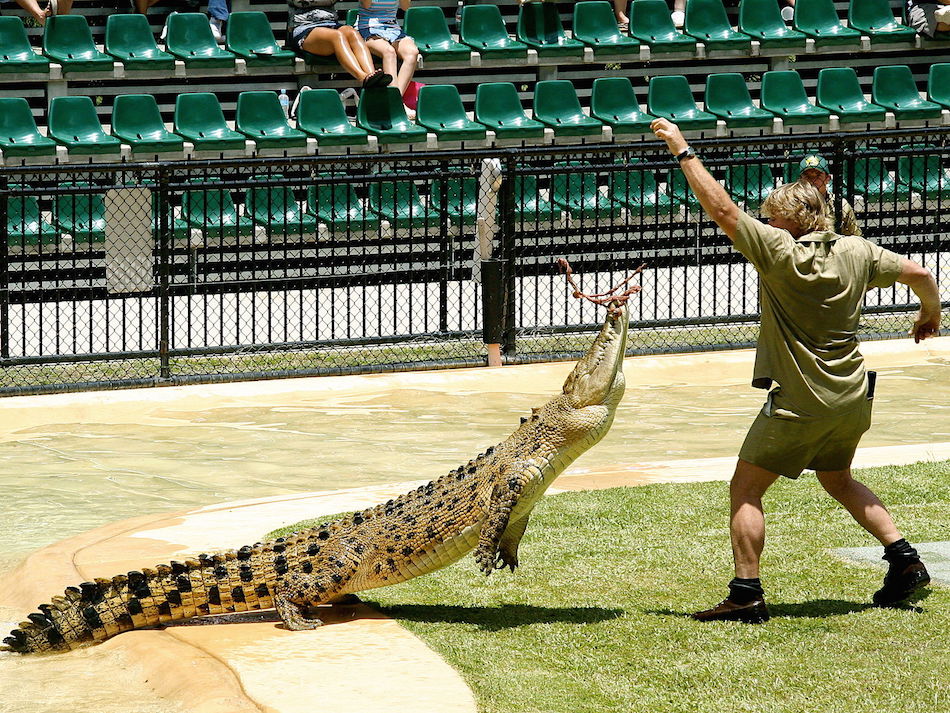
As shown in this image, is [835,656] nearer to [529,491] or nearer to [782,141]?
[529,491]

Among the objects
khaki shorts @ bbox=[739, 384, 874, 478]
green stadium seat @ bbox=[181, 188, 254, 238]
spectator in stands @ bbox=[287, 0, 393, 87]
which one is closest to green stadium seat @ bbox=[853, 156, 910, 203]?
spectator in stands @ bbox=[287, 0, 393, 87]

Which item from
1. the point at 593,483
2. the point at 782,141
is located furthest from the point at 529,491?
the point at 782,141

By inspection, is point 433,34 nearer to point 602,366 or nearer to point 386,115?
point 386,115

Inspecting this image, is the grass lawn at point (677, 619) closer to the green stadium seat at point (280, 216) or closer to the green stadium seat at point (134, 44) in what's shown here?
the green stadium seat at point (280, 216)

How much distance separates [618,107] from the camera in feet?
57.0

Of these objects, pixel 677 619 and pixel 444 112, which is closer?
pixel 677 619

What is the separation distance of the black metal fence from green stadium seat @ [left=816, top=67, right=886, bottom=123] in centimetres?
351

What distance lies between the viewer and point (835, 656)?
463 cm

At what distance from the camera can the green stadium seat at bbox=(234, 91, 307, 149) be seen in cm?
1603

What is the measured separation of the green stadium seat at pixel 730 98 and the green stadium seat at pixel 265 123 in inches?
199

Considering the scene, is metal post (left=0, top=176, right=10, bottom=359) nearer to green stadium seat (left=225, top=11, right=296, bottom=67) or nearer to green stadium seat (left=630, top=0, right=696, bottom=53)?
green stadium seat (left=225, top=11, right=296, bottom=67)

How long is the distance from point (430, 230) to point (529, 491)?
9.83 m

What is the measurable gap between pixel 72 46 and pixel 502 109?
4.93 m

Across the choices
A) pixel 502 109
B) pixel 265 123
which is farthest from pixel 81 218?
pixel 502 109
